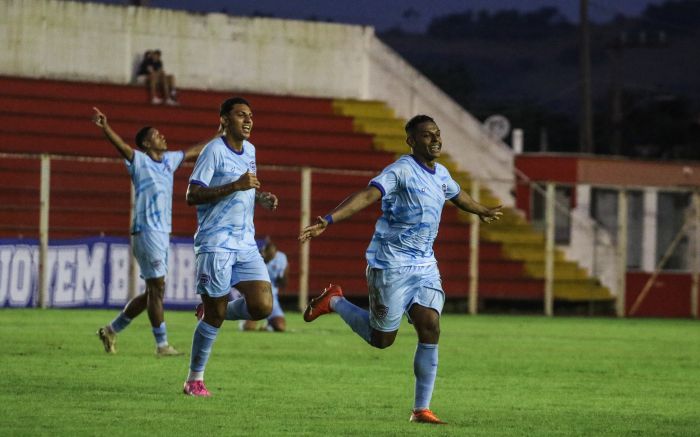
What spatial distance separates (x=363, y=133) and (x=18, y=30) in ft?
25.0

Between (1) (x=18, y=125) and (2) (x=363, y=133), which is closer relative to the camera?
(1) (x=18, y=125)

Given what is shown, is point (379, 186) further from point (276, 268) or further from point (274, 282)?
point (276, 268)

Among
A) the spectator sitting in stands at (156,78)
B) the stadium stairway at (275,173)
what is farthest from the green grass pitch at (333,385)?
the spectator sitting in stands at (156,78)

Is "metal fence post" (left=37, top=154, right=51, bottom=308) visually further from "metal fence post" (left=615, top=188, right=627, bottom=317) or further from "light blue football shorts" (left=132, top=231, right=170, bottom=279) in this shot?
"metal fence post" (left=615, top=188, right=627, bottom=317)

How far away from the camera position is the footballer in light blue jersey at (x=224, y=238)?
42.3ft


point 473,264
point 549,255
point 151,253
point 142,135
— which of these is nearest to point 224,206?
point 151,253

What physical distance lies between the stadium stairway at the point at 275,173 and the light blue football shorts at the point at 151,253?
11.4 m

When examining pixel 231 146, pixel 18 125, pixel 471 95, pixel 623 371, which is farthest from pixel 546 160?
pixel 471 95

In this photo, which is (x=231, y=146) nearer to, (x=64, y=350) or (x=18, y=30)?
(x=64, y=350)

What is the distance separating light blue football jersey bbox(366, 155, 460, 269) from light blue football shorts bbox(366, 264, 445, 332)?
2.4 inches

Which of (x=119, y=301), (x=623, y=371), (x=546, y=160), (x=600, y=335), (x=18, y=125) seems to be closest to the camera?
(x=623, y=371)

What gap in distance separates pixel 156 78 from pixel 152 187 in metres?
16.7

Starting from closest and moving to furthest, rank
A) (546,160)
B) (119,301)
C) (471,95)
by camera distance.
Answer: (119,301) < (546,160) < (471,95)

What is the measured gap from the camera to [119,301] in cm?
2791
